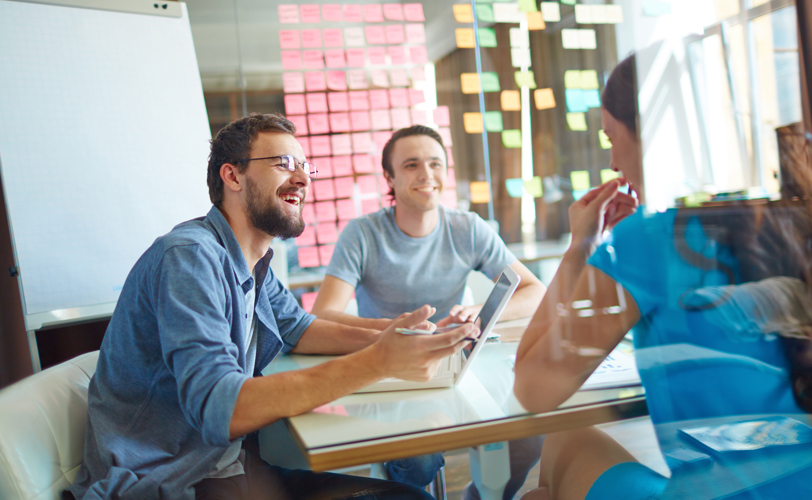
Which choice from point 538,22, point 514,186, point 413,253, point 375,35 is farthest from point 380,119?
point 413,253

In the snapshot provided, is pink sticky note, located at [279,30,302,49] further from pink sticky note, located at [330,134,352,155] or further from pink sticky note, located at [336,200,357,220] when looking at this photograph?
pink sticky note, located at [336,200,357,220]

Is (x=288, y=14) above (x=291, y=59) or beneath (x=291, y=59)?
above

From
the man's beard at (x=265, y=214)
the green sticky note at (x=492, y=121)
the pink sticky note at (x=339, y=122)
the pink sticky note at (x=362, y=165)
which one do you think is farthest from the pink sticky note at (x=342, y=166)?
the man's beard at (x=265, y=214)

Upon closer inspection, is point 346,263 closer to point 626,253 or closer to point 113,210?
point 113,210

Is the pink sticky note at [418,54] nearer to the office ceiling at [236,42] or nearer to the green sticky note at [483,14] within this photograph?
the green sticky note at [483,14]

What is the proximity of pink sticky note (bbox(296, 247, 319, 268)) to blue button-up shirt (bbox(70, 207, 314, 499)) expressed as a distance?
1841 mm

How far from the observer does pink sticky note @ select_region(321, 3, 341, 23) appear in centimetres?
292

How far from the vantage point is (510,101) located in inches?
123

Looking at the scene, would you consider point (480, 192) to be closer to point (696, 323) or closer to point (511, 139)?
point (511, 139)

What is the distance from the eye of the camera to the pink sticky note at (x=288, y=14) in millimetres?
2873

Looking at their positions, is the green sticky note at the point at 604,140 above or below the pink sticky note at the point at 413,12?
below

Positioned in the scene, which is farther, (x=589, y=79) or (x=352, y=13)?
(x=352, y=13)

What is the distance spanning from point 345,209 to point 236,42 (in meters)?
1.03

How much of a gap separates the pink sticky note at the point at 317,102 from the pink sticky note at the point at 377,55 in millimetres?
333
